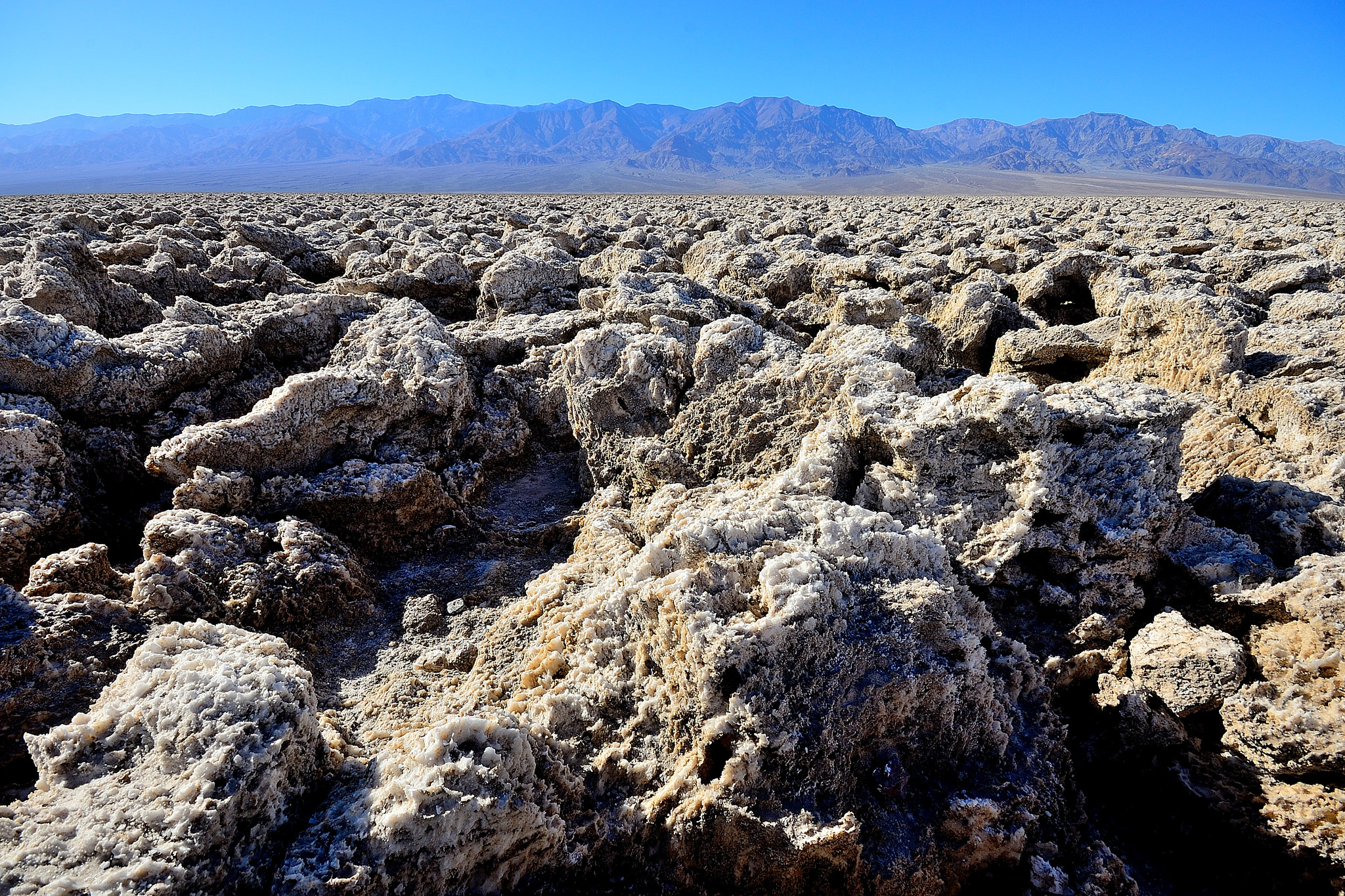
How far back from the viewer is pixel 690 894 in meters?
1.45

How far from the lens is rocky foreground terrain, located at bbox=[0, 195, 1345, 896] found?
1384 millimetres

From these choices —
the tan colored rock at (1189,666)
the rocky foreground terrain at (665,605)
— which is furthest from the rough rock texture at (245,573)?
the tan colored rock at (1189,666)

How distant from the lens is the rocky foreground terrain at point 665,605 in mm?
1384

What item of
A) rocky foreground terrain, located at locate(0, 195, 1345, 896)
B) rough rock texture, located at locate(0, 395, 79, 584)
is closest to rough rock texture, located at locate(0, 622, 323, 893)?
rocky foreground terrain, located at locate(0, 195, 1345, 896)

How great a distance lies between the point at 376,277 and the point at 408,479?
3826 mm

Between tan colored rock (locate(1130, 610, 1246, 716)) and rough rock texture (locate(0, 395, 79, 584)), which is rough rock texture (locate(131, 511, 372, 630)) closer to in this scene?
rough rock texture (locate(0, 395, 79, 584))

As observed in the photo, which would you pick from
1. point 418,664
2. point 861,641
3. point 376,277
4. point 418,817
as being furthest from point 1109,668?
point 376,277

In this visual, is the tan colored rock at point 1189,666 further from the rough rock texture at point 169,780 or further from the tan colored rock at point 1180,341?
the tan colored rock at point 1180,341

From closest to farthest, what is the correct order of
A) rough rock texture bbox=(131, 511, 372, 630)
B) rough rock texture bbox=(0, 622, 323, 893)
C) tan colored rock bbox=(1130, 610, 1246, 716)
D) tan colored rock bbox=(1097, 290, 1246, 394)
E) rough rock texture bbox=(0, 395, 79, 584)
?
1. rough rock texture bbox=(0, 622, 323, 893)
2. tan colored rock bbox=(1130, 610, 1246, 716)
3. rough rock texture bbox=(131, 511, 372, 630)
4. rough rock texture bbox=(0, 395, 79, 584)
5. tan colored rock bbox=(1097, 290, 1246, 394)

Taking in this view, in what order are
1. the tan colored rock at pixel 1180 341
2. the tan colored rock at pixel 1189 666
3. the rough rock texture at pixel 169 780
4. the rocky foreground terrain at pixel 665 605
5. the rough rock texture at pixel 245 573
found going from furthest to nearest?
the tan colored rock at pixel 1180 341 < the rough rock texture at pixel 245 573 < the tan colored rock at pixel 1189 666 < the rocky foreground terrain at pixel 665 605 < the rough rock texture at pixel 169 780

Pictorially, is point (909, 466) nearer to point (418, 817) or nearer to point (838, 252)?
point (418, 817)

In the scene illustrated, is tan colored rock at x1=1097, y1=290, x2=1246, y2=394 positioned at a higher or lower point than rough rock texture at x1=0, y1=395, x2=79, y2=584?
higher

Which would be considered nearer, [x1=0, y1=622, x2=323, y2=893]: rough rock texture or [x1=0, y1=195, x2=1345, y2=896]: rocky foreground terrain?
[x1=0, y1=622, x2=323, y2=893]: rough rock texture

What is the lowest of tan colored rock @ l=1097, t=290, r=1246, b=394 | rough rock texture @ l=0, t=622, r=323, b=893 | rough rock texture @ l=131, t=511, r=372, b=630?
rough rock texture @ l=131, t=511, r=372, b=630
